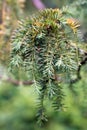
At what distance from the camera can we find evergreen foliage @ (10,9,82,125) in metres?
1.21

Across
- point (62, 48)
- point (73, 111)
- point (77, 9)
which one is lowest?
point (73, 111)

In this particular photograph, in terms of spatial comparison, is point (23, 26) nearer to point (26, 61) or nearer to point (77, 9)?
point (26, 61)

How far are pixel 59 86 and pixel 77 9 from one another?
27.0 inches

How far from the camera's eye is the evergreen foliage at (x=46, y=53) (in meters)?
1.21

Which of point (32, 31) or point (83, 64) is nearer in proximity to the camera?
point (32, 31)

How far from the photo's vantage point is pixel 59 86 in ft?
4.02

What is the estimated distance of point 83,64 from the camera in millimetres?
1570

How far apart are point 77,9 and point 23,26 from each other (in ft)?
1.89

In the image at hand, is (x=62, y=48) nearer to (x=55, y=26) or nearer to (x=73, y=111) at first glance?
(x=55, y=26)

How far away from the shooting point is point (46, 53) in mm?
1219

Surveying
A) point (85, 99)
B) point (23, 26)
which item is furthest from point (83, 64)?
point (23, 26)

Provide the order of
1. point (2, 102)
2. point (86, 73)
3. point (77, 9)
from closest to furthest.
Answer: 1. point (86, 73)
2. point (77, 9)
3. point (2, 102)

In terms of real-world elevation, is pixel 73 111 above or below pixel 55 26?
below

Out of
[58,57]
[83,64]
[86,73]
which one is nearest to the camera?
[58,57]
